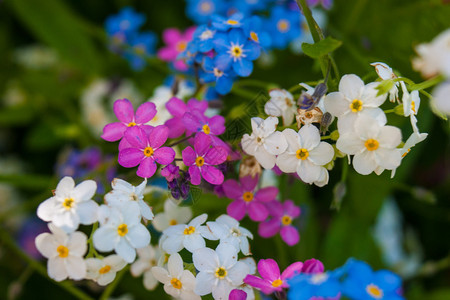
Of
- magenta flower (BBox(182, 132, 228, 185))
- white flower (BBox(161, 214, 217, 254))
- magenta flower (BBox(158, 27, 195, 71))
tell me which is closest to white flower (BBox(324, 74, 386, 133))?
magenta flower (BBox(182, 132, 228, 185))

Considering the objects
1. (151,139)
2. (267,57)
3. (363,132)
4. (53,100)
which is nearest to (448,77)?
(363,132)

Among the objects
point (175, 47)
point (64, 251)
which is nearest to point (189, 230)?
point (64, 251)

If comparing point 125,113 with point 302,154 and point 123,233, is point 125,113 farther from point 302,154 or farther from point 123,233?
point 302,154

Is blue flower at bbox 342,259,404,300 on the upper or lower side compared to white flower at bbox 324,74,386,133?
lower

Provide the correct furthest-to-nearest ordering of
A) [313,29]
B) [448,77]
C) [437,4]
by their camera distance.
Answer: [437,4] < [313,29] < [448,77]

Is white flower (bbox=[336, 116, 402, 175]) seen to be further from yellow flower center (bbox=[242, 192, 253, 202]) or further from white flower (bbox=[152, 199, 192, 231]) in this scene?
white flower (bbox=[152, 199, 192, 231])

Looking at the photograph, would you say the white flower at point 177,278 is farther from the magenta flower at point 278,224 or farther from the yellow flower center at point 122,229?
the magenta flower at point 278,224

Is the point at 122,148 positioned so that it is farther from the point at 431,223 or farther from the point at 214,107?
the point at 431,223
